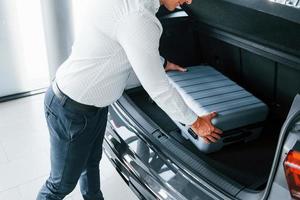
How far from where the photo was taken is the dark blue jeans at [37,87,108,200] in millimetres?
1193

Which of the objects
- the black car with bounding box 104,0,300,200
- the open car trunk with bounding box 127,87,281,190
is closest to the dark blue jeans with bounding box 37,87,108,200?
the black car with bounding box 104,0,300,200

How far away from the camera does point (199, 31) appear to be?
66.0 inches

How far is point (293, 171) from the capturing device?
0.81m

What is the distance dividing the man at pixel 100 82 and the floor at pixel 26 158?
0.40 metres

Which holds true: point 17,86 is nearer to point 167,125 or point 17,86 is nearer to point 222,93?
point 167,125

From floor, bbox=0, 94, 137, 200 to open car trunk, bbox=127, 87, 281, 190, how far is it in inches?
18.5

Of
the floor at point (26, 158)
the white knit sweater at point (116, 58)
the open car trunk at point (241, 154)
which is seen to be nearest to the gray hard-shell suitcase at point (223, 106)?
the open car trunk at point (241, 154)

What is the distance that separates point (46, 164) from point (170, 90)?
3.88 ft

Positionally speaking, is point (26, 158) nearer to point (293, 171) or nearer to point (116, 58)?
point (116, 58)

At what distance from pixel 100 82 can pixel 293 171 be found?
0.64 m

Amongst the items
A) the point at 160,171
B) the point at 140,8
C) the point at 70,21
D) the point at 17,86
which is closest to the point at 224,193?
the point at 160,171

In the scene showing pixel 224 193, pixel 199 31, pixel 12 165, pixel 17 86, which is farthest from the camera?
pixel 17 86

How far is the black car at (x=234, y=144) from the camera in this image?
1023 millimetres

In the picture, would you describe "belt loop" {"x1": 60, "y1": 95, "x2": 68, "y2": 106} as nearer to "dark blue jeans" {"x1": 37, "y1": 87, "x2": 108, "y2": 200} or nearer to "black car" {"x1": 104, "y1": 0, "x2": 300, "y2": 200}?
"dark blue jeans" {"x1": 37, "y1": 87, "x2": 108, "y2": 200}
